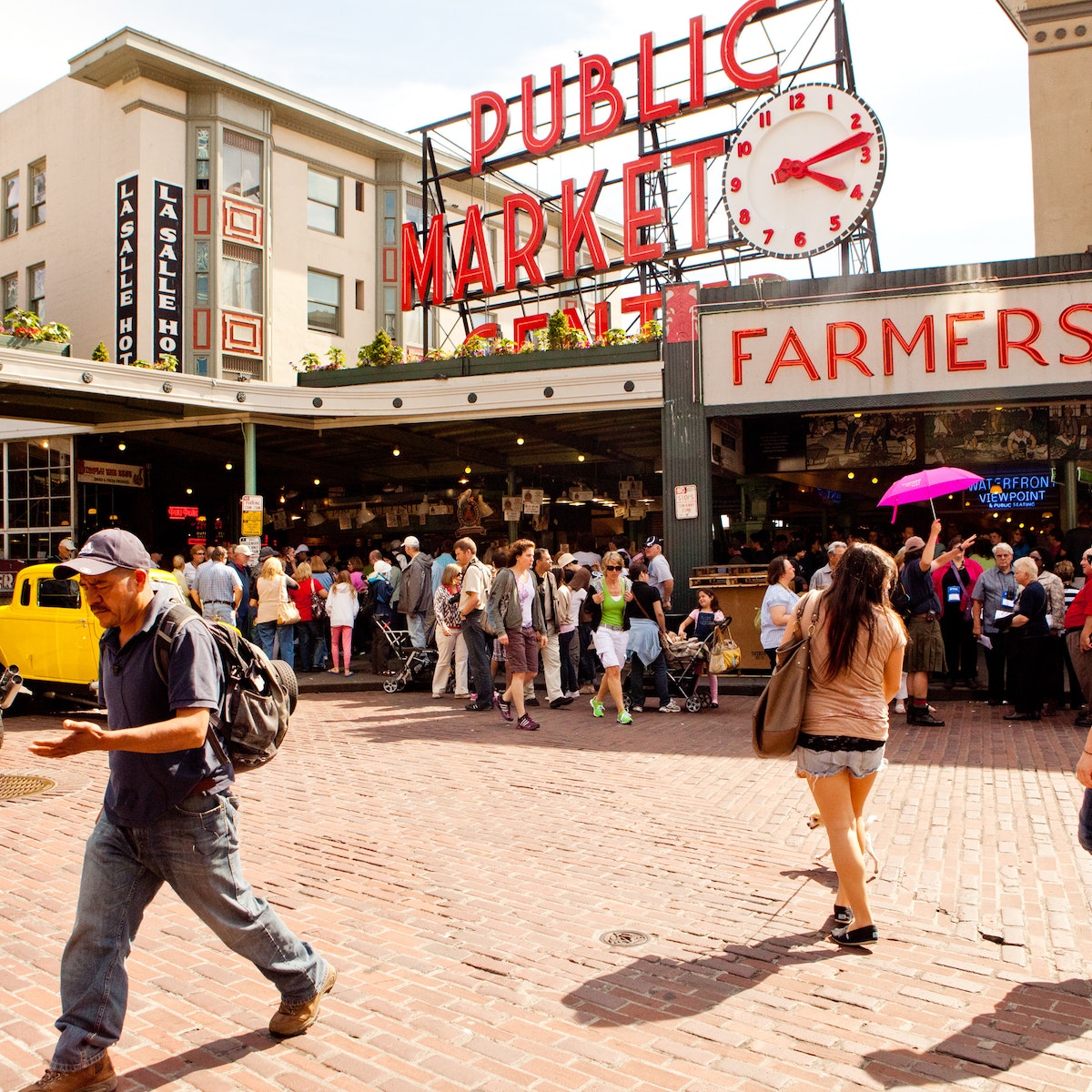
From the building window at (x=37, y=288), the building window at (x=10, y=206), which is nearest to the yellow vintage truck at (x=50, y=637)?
the building window at (x=37, y=288)

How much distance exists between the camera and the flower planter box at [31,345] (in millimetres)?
16484

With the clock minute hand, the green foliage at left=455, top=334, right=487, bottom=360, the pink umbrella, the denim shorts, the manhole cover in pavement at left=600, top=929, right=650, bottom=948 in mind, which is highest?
the clock minute hand

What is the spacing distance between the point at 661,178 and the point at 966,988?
2076 cm

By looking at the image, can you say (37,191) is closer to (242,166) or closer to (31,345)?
(242,166)

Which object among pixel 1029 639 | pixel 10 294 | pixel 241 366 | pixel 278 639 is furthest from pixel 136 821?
pixel 10 294

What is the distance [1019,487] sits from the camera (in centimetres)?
1792

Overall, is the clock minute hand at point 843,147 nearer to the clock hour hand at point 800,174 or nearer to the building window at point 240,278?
the clock hour hand at point 800,174


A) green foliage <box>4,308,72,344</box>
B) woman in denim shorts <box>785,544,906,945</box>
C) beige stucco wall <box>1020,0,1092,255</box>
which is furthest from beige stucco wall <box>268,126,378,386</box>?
woman in denim shorts <box>785,544,906,945</box>

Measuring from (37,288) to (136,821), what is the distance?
28.4m

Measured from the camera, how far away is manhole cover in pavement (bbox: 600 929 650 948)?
4852mm

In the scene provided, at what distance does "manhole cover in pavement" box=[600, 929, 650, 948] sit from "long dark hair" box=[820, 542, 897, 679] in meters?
1.54

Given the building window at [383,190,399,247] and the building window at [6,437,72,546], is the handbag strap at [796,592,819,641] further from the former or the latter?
the building window at [383,190,399,247]

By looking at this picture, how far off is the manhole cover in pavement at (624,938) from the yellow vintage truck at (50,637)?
27.8 feet

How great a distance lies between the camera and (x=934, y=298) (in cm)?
1523
